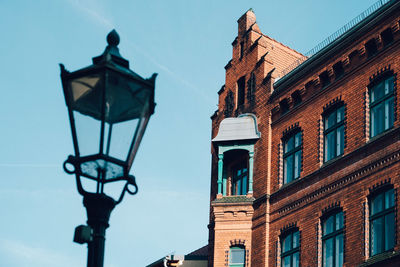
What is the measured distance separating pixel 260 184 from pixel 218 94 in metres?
5.36

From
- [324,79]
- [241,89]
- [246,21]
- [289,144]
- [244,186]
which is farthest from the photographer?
[246,21]

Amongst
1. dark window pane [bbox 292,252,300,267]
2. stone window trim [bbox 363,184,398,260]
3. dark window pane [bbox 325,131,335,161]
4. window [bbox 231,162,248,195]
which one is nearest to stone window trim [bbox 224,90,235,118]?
window [bbox 231,162,248,195]

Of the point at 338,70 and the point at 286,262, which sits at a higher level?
the point at 338,70

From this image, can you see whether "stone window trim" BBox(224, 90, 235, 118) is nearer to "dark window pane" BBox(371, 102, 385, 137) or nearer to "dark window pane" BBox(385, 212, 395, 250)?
"dark window pane" BBox(371, 102, 385, 137)

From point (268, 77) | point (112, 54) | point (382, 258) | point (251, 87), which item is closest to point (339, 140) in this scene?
point (382, 258)

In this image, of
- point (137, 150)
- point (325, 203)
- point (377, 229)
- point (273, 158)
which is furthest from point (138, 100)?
point (273, 158)

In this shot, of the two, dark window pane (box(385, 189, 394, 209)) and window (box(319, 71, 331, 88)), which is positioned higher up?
window (box(319, 71, 331, 88))

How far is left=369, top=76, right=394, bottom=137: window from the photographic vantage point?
21.0 meters

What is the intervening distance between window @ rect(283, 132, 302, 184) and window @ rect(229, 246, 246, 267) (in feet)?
9.63

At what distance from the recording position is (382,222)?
2023cm

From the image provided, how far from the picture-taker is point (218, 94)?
2998 cm

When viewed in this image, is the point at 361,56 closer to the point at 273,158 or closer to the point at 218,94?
the point at 273,158

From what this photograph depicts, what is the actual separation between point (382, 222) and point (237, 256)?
A: 7.05 m

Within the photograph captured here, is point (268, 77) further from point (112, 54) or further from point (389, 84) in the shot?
point (112, 54)
